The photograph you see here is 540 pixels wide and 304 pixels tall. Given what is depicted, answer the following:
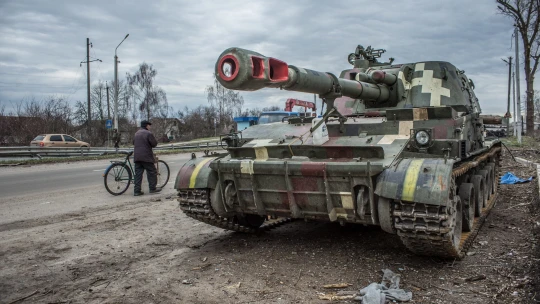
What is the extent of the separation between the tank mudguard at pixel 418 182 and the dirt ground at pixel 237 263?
34.2 inches

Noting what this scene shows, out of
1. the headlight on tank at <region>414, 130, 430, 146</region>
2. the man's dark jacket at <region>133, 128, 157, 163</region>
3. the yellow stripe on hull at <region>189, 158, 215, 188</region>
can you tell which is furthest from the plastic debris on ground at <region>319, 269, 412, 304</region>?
the man's dark jacket at <region>133, 128, 157, 163</region>

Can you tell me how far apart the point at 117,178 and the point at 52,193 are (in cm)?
156

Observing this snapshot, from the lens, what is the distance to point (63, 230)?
285 inches

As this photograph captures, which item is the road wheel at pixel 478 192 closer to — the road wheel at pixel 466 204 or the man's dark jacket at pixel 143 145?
the road wheel at pixel 466 204

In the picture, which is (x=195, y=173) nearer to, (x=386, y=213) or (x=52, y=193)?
(x=386, y=213)

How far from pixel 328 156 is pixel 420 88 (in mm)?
2683

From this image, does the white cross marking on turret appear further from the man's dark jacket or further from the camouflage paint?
the man's dark jacket

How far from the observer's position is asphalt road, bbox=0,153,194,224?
895 cm

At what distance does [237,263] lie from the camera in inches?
215

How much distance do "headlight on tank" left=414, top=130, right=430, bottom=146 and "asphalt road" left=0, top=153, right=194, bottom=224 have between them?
6.45 m

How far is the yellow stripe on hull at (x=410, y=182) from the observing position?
181 inches

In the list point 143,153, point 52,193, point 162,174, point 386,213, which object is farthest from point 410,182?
point 52,193

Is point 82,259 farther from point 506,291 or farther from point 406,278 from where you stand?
point 506,291

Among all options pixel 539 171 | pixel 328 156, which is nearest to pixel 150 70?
pixel 539 171
